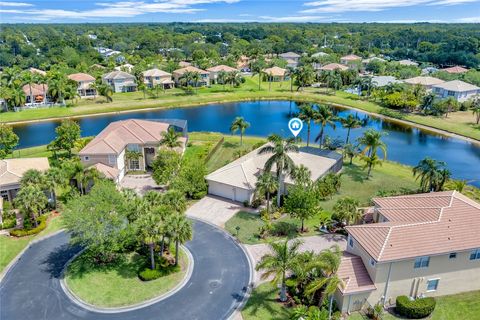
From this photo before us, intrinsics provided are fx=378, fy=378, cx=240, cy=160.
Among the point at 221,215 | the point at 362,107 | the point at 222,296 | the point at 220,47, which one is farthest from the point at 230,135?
the point at 220,47

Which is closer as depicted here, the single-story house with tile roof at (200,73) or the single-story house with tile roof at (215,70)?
the single-story house with tile roof at (200,73)

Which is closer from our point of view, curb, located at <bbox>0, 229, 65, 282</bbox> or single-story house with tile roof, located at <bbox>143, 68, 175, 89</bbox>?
curb, located at <bbox>0, 229, 65, 282</bbox>

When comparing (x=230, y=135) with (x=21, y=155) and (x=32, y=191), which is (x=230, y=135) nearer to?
(x=21, y=155)

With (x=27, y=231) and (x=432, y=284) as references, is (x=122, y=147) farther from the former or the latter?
(x=432, y=284)

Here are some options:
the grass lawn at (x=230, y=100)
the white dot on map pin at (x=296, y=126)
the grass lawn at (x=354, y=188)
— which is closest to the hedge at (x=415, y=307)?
the grass lawn at (x=354, y=188)

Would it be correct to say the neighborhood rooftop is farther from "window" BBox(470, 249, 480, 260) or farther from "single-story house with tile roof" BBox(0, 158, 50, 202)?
"single-story house with tile roof" BBox(0, 158, 50, 202)

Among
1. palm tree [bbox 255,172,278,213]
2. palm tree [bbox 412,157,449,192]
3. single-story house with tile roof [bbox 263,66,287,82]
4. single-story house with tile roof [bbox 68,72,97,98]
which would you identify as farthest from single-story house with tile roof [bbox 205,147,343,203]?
single-story house with tile roof [bbox 263,66,287,82]

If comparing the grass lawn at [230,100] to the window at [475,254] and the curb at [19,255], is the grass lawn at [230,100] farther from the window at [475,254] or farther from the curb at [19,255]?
the curb at [19,255]
